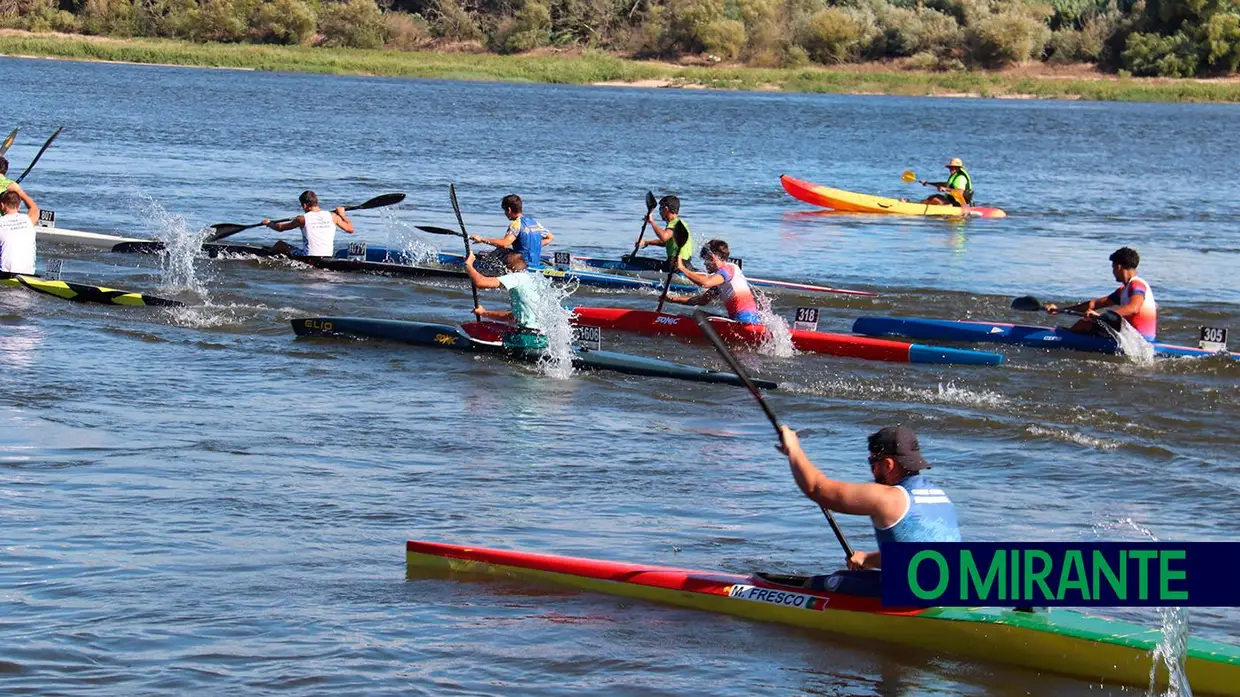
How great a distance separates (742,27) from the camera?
78750 millimetres

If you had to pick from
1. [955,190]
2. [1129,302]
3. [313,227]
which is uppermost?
[955,190]

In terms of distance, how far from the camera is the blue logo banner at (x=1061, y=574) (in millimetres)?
6234

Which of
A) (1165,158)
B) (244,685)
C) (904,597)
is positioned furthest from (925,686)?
(1165,158)

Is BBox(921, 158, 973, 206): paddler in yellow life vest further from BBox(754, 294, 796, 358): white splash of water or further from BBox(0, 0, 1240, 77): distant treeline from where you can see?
BBox(0, 0, 1240, 77): distant treeline

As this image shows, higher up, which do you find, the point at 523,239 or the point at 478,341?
the point at 523,239

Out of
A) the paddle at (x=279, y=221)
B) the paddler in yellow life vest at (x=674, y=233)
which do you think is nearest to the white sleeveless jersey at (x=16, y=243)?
the paddle at (x=279, y=221)

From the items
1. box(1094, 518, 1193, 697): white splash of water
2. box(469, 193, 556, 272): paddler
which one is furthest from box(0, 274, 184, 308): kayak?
box(1094, 518, 1193, 697): white splash of water

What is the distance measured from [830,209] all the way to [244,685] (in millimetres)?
25074

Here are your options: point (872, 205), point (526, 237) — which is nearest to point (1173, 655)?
point (526, 237)

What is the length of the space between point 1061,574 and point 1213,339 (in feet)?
32.9

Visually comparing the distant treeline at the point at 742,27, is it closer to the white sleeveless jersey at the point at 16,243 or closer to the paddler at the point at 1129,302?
the white sleeveless jersey at the point at 16,243

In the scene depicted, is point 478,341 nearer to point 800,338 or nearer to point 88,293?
point 800,338

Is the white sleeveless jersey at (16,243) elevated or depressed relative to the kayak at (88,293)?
elevated

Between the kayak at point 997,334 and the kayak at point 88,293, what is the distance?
7.77m
